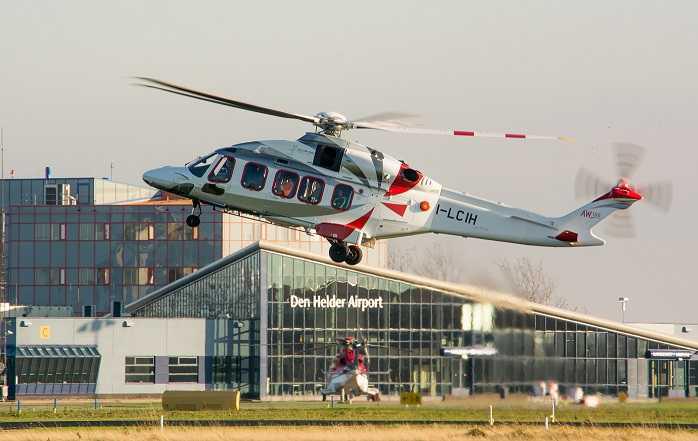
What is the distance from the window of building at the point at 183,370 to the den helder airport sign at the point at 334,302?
830 centimetres

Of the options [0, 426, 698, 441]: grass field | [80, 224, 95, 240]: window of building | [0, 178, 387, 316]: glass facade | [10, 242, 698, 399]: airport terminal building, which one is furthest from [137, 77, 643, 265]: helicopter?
[80, 224, 95, 240]: window of building

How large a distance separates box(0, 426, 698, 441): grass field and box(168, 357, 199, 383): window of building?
1728 inches

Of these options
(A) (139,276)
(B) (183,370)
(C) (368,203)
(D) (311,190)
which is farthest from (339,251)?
(A) (139,276)

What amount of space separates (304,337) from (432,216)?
5591 centimetres

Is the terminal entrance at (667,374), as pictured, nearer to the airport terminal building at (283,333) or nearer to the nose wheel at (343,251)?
the airport terminal building at (283,333)

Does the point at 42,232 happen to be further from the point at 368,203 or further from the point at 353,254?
the point at 368,203

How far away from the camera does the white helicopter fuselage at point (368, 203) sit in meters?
55.6

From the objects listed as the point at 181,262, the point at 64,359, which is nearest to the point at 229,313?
the point at 64,359

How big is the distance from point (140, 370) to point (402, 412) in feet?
121

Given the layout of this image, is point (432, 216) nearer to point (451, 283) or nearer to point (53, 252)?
point (451, 283)

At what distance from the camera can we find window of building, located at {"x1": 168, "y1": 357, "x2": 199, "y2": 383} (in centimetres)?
11281

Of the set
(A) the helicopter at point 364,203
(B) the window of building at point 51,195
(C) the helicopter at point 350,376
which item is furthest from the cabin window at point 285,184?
(B) the window of building at point 51,195

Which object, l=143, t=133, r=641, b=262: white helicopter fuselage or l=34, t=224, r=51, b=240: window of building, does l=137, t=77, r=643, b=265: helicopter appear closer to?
l=143, t=133, r=641, b=262: white helicopter fuselage

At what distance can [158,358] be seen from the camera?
371ft
